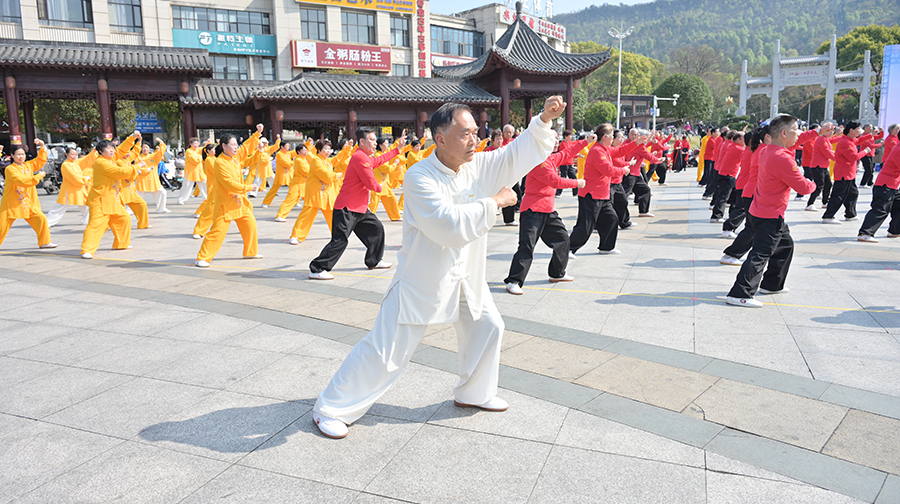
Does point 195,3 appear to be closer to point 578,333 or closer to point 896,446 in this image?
point 578,333

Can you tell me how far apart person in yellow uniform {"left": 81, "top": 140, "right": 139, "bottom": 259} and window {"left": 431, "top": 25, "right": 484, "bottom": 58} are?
43183 mm

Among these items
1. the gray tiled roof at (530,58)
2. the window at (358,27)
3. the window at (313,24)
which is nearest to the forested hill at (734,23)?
the window at (358,27)

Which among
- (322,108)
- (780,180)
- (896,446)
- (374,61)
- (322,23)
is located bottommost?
(896,446)

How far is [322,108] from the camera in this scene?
72.8 feet

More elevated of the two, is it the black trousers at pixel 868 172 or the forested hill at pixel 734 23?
the forested hill at pixel 734 23

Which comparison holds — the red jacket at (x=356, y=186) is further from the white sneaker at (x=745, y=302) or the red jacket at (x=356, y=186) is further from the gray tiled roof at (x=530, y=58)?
the gray tiled roof at (x=530, y=58)

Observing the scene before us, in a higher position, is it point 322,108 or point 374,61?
point 374,61

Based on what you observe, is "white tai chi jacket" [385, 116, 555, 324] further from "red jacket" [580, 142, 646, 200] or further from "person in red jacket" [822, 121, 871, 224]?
"person in red jacket" [822, 121, 871, 224]

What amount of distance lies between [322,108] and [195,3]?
17.9 m

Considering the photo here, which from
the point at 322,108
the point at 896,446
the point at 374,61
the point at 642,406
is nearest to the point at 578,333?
the point at 642,406

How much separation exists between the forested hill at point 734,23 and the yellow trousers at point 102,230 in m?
113

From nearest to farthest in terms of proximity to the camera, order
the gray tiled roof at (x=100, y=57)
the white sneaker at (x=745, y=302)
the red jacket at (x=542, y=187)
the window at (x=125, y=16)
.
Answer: the white sneaker at (x=745, y=302)
the red jacket at (x=542, y=187)
the gray tiled roof at (x=100, y=57)
the window at (x=125, y=16)

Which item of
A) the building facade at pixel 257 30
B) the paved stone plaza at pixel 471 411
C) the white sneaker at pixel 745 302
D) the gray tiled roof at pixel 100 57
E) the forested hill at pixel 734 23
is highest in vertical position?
the forested hill at pixel 734 23

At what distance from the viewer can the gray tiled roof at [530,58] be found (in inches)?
917
